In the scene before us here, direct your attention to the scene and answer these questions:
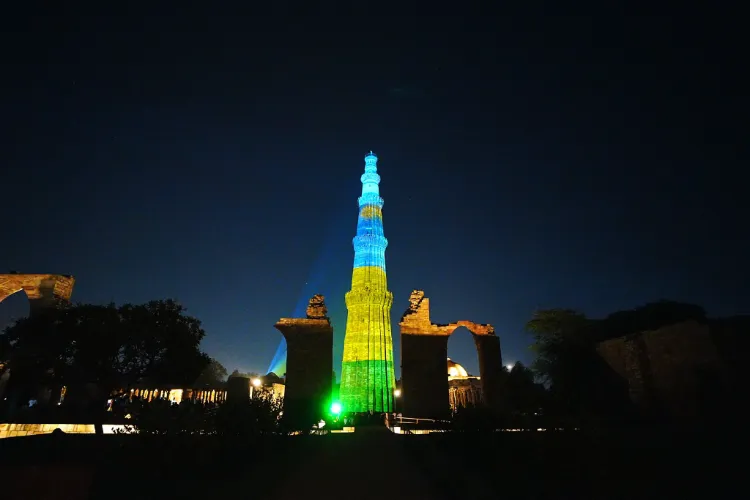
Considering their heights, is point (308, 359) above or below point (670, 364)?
above

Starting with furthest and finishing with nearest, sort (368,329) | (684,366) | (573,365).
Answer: (368,329) → (573,365) → (684,366)

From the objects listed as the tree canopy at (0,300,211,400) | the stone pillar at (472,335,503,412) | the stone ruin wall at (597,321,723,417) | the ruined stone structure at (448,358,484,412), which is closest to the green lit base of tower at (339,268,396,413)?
the ruined stone structure at (448,358,484,412)

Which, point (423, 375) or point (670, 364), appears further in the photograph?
point (423, 375)

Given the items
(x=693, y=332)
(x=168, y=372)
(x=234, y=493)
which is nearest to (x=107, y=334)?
(x=168, y=372)

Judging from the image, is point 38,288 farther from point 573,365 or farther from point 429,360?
point 573,365

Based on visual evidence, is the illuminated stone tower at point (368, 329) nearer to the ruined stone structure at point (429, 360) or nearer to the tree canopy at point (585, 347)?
the ruined stone structure at point (429, 360)

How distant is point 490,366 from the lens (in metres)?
22.1

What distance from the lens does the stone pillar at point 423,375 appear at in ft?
67.5

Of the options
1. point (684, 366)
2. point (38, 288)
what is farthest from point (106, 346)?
point (684, 366)

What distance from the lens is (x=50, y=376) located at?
18438 millimetres

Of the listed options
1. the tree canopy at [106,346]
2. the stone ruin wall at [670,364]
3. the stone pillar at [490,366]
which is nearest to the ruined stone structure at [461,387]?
the stone pillar at [490,366]

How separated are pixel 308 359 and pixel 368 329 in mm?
13468

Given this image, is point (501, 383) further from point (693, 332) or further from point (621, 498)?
point (621, 498)

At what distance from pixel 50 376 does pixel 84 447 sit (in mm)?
13850
